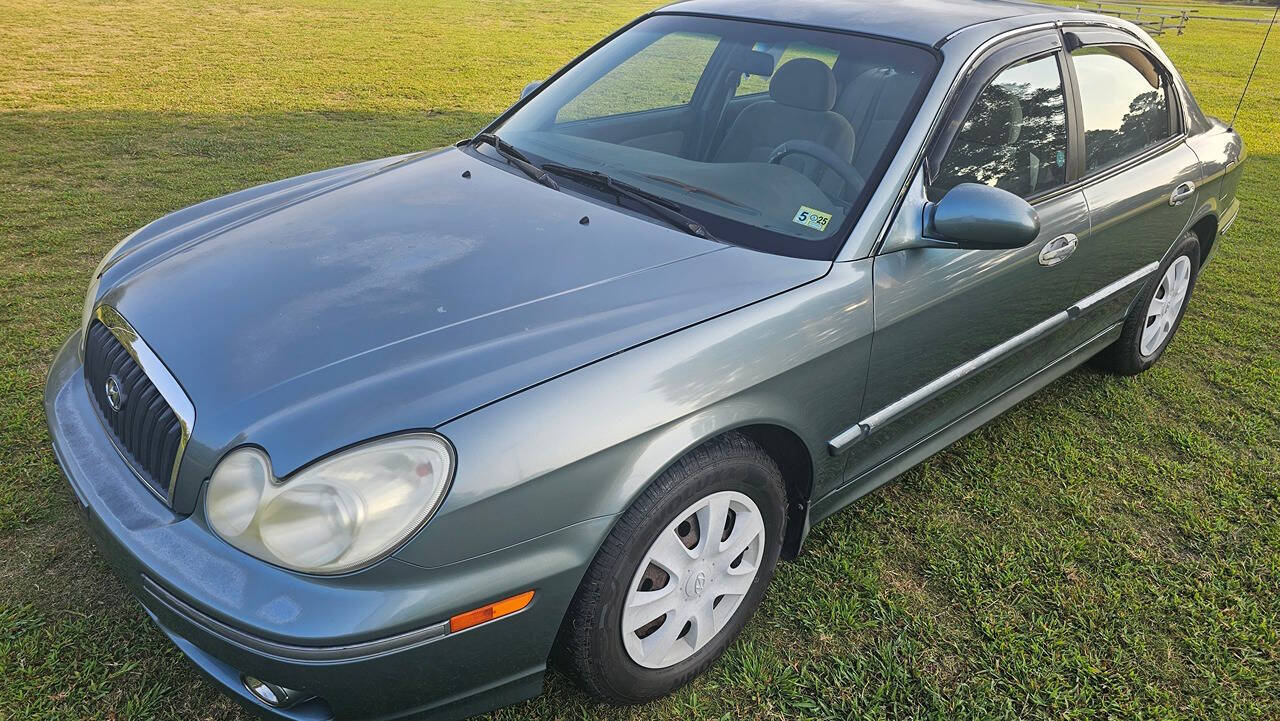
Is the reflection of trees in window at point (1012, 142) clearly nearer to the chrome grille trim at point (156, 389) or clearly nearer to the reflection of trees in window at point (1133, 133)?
the reflection of trees in window at point (1133, 133)

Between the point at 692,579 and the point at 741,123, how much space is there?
1.44m

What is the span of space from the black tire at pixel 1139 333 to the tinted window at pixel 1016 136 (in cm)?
103

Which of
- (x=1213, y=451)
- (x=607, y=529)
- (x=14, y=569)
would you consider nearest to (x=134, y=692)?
(x=14, y=569)

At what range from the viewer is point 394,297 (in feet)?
6.59

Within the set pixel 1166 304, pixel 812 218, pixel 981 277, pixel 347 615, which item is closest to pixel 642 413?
pixel 347 615

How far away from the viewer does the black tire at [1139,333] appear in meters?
3.54

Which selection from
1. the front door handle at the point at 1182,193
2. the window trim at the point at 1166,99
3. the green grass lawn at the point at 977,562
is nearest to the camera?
the green grass lawn at the point at 977,562

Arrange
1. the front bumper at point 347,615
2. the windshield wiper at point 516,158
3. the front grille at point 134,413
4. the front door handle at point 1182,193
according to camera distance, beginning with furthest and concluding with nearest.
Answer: the front door handle at point 1182,193, the windshield wiper at point 516,158, the front grille at point 134,413, the front bumper at point 347,615

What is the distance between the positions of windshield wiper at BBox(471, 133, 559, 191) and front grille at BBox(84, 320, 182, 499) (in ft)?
4.03

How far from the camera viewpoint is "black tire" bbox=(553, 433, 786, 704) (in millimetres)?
1812

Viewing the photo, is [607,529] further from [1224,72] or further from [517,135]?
[1224,72]

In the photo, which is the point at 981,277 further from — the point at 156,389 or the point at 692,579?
the point at 156,389

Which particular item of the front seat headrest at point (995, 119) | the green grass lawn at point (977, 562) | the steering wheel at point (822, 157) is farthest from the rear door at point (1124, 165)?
the steering wheel at point (822, 157)

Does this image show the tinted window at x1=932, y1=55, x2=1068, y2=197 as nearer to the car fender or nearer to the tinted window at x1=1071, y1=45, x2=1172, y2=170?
the tinted window at x1=1071, y1=45, x2=1172, y2=170
